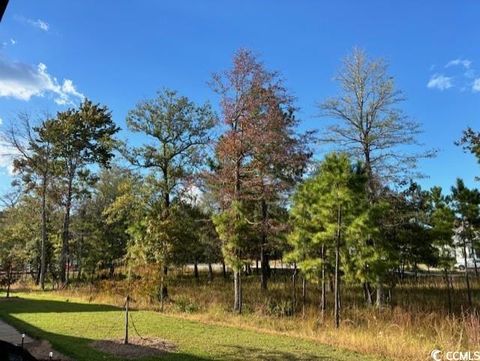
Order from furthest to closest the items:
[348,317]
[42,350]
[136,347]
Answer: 1. [348,317]
2. [136,347]
3. [42,350]

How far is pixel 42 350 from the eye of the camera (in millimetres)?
8195

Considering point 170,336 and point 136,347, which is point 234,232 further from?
point 136,347

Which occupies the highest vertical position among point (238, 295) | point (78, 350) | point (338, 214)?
point (338, 214)

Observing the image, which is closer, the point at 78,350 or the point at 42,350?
the point at 42,350

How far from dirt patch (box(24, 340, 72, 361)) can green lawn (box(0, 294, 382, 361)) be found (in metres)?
0.17

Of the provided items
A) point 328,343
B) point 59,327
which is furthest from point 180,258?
point 328,343

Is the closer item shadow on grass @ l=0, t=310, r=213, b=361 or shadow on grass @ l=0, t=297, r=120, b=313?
shadow on grass @ l=0, t=310, r=213, b=361

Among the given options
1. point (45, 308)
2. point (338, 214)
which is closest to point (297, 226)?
point (338, 214)

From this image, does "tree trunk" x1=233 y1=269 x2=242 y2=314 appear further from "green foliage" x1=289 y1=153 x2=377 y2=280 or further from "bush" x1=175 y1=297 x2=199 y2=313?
"green foliage" x1=289 y1=153 x2=377 y2=280

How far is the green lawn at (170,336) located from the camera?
8266 mm

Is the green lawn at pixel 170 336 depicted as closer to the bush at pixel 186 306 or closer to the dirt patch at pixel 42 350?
the dirt patch at pixel 42 350

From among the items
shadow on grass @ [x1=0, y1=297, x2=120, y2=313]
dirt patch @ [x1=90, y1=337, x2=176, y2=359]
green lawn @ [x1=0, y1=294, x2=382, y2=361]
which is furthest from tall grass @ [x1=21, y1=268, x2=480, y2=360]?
dirt patch @ [x1=90, y1=337, x2=176, y2=359]

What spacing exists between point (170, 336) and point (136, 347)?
1.64 meters

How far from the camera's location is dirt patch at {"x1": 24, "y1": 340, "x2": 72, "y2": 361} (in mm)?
7411
